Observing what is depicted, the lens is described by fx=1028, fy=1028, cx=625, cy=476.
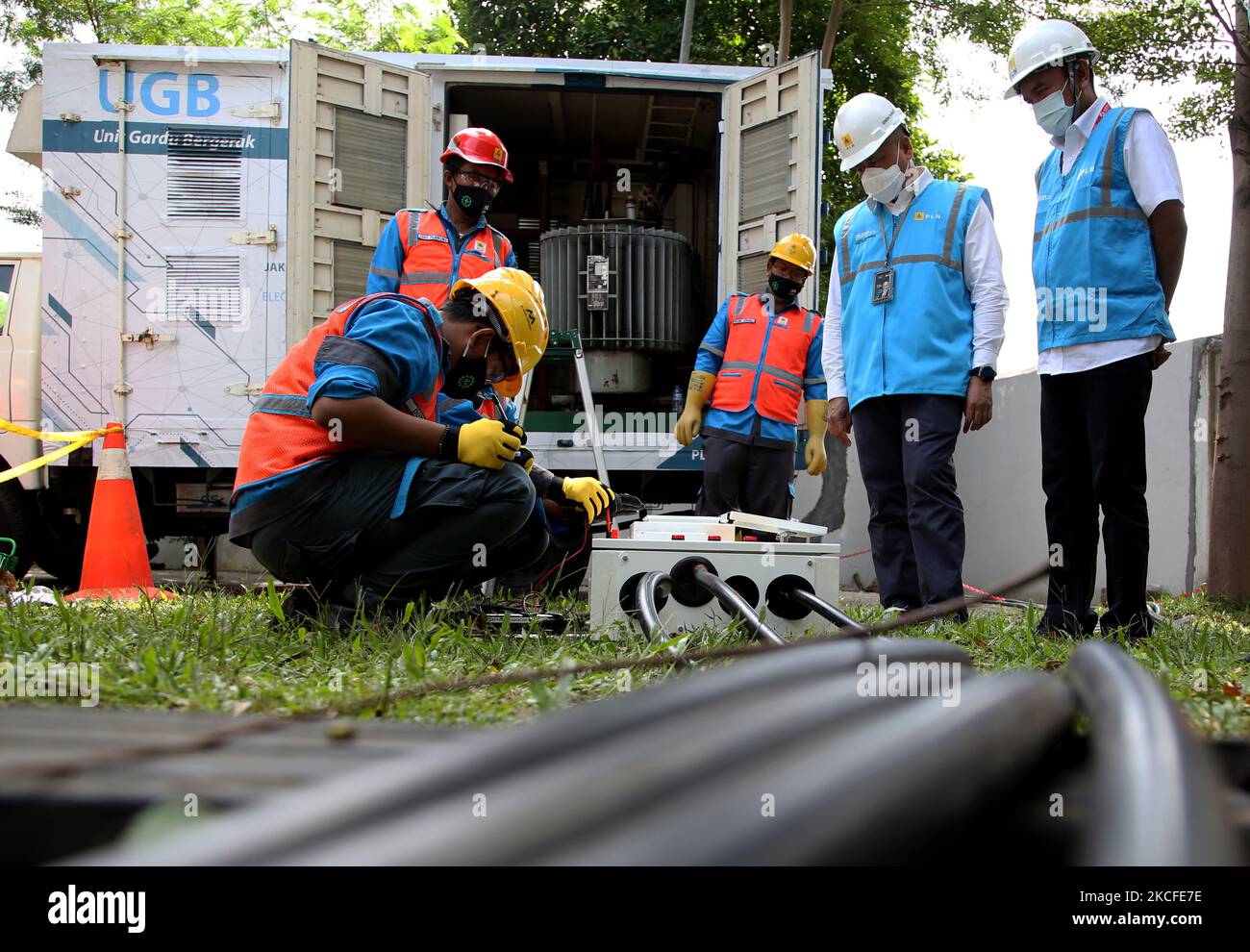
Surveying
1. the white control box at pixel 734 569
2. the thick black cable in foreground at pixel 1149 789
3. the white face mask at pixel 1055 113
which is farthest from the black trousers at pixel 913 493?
→ the thick black cable in foreground at pixel 1149 789

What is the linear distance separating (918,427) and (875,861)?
10.7ft

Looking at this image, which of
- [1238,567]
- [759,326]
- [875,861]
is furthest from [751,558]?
[1238,567]

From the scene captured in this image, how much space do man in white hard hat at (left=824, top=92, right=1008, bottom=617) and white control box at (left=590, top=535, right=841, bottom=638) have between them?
764 mm

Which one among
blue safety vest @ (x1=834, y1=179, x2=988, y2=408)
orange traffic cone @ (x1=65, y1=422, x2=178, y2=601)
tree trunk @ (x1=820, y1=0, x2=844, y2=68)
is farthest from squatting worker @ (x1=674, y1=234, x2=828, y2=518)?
tree trunk @ (x1=820, y1=0, x2=844, y2=68)

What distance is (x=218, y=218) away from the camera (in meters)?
6.05

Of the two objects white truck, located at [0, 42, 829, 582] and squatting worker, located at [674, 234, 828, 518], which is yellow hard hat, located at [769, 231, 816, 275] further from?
white truck, located at [0, 42, 829, 582]

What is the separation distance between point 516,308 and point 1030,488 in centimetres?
589

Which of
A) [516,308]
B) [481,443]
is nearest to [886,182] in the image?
[516,308]

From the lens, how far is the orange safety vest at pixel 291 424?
9.41ft

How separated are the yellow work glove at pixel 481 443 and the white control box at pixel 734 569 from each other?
0.42m

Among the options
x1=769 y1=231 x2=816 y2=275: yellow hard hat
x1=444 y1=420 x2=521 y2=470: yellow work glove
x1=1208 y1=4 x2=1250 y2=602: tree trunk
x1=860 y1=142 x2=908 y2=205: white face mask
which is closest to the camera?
x1=444 y1=420 x2=521 y2=470: yellow work glove

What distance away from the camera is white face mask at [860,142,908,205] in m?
4.09

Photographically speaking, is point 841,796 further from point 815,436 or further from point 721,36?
point 721,36

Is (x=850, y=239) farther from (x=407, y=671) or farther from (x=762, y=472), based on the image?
(x=407, y=671)
